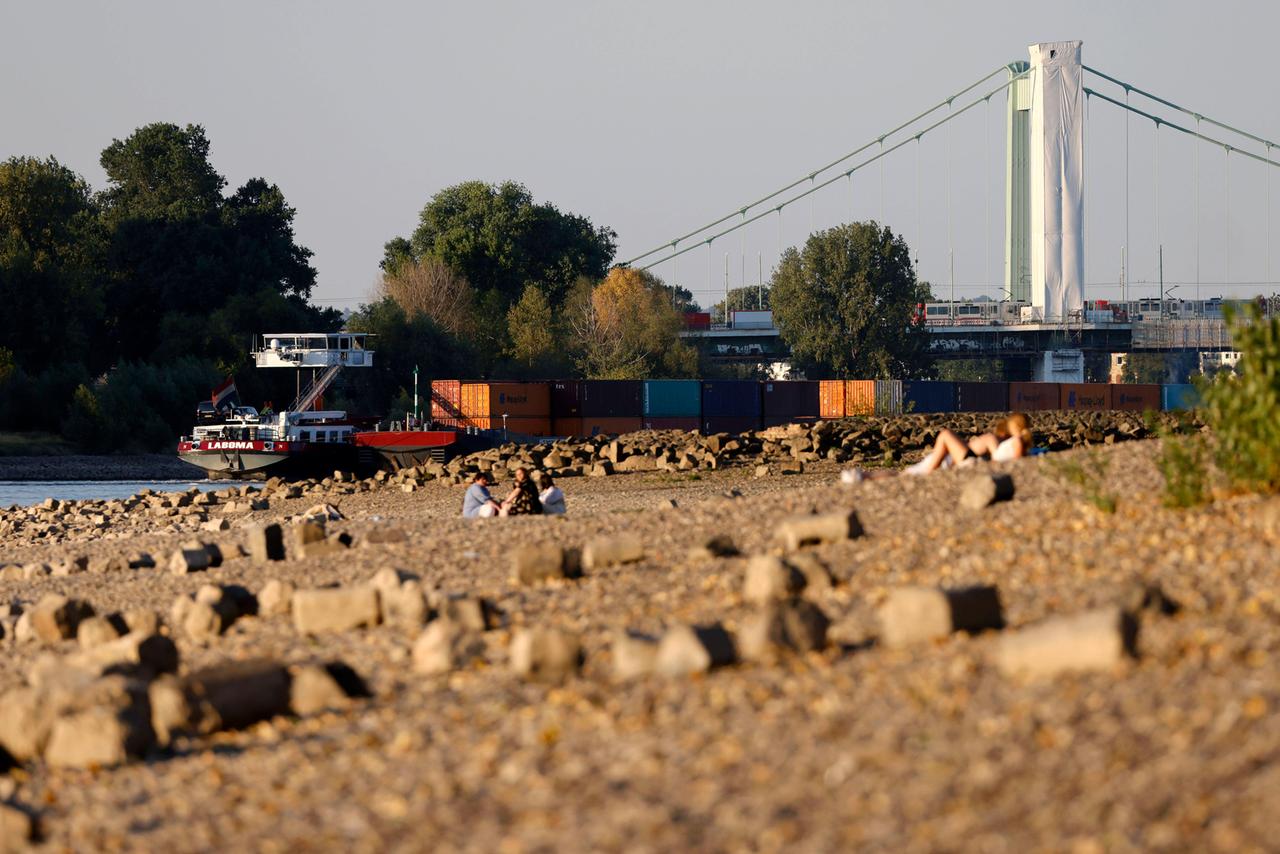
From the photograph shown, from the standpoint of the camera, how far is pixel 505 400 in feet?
176

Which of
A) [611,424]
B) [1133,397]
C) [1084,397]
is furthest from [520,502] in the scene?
[1133,397]

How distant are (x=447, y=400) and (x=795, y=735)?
162 feet

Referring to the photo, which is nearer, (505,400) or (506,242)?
(505,400)

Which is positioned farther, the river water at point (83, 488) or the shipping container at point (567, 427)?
the shipping container at point (567, 427)

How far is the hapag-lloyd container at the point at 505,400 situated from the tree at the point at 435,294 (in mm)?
26991

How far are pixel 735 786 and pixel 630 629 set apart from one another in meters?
2.64

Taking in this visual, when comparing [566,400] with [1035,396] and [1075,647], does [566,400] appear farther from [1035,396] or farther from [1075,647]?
[1075,647]

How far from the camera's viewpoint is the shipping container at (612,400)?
180ft

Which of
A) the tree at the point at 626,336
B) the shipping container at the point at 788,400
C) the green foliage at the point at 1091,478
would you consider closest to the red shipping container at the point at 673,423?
the shipping container at the point at 788,400

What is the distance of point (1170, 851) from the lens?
4.37 m

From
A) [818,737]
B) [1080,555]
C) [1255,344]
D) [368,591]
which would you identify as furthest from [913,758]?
[1255,344]

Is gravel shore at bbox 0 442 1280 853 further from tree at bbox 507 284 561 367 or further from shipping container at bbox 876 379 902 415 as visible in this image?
tree at bbox 507 284 561 367

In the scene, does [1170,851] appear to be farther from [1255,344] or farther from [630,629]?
[1255,344]

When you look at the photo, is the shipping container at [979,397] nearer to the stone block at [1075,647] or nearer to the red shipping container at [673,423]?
the red shipping container at [673,423]
